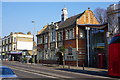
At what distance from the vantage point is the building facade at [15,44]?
283 feet

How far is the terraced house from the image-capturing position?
4069 cm

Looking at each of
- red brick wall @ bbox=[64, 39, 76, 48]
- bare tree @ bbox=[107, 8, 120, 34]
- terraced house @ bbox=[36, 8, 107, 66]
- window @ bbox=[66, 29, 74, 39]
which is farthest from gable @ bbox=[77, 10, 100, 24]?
bare tree @ bbox=[107, 8, 120, 34]

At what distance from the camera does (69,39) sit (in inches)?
1726

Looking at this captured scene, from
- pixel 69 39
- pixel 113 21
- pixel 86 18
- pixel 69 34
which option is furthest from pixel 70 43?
pixel 113 21

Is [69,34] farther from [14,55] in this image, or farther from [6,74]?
[14,55]

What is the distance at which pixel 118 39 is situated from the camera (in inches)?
691

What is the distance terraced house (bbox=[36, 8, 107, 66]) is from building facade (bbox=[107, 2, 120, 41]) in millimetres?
3414

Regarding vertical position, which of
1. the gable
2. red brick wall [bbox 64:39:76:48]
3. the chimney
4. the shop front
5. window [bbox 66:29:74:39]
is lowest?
the shop front

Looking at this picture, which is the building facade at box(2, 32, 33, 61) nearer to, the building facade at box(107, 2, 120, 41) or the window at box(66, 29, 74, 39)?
the window at box(66, 29, 74, 39)

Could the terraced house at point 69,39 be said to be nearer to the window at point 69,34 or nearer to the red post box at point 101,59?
the window at point 69,34

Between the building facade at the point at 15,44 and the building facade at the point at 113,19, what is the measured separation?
55499 millimetres

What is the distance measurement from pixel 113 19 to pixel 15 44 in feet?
206

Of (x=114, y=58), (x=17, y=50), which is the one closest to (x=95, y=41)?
(x=114, y=58)

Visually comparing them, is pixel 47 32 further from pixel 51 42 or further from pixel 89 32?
pixel 89 32
